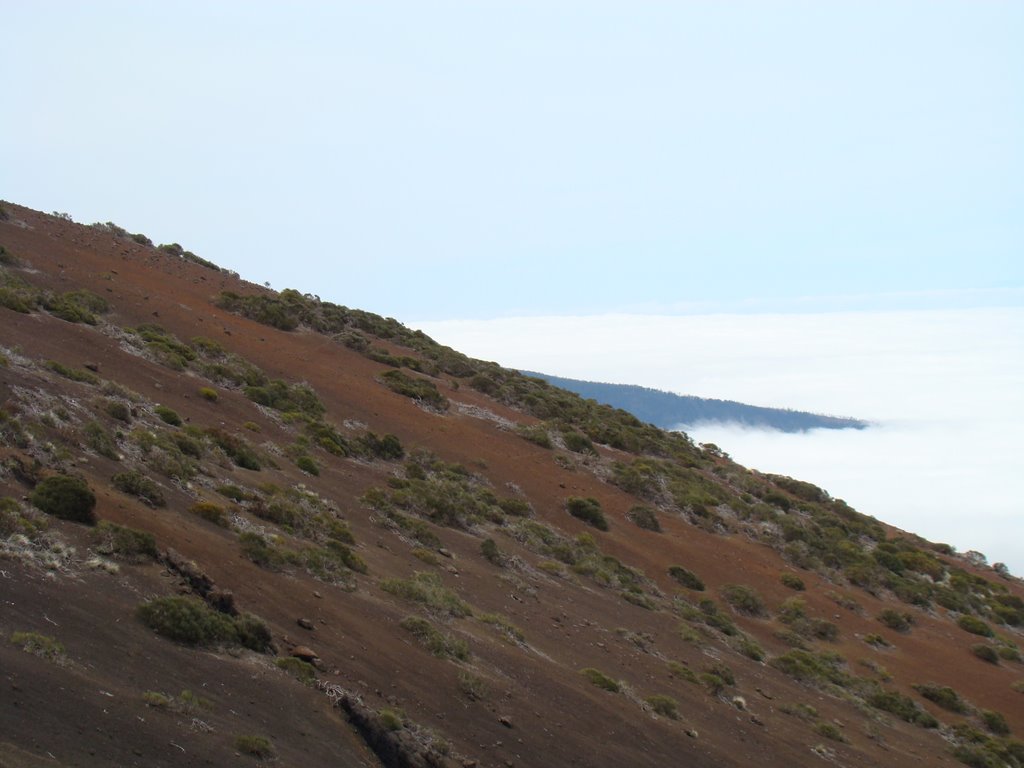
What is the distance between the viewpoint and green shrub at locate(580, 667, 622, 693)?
67.6 feet

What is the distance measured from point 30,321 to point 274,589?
16.8m

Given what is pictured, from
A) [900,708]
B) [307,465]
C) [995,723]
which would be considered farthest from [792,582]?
[307,465]

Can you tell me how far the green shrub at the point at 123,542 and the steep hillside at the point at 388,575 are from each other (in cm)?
4

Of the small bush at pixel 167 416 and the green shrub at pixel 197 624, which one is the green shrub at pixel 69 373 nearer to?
the small bush at pixel 167 416

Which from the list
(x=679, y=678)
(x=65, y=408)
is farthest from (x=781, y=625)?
(x=65, y=408)

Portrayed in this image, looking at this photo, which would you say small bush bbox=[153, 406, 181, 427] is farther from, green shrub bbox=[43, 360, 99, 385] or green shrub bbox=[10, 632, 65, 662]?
green shrub bbox=[10, 632, 65, 662]

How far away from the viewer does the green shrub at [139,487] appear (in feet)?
60.0

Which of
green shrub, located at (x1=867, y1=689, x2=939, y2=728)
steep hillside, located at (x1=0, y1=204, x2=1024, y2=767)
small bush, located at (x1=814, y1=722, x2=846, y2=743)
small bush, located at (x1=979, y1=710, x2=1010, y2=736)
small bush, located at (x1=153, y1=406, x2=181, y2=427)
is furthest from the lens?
small bush, located at (x1=979, y1=710, x2=1010, y2=736)

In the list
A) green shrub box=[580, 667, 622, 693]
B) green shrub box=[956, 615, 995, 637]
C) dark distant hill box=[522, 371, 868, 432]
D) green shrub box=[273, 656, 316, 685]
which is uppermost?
dark distant hill box=[522, 371, 868, 432]

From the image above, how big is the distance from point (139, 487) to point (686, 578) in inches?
830

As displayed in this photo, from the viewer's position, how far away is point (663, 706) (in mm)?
20969

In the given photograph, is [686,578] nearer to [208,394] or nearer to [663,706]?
[663,706]

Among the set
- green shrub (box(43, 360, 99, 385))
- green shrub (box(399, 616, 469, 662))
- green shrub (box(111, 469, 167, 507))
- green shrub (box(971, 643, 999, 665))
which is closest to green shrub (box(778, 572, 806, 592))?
green shrub (box(971, 643, 999, 665))

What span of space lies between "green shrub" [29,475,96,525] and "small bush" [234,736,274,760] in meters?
5.56
